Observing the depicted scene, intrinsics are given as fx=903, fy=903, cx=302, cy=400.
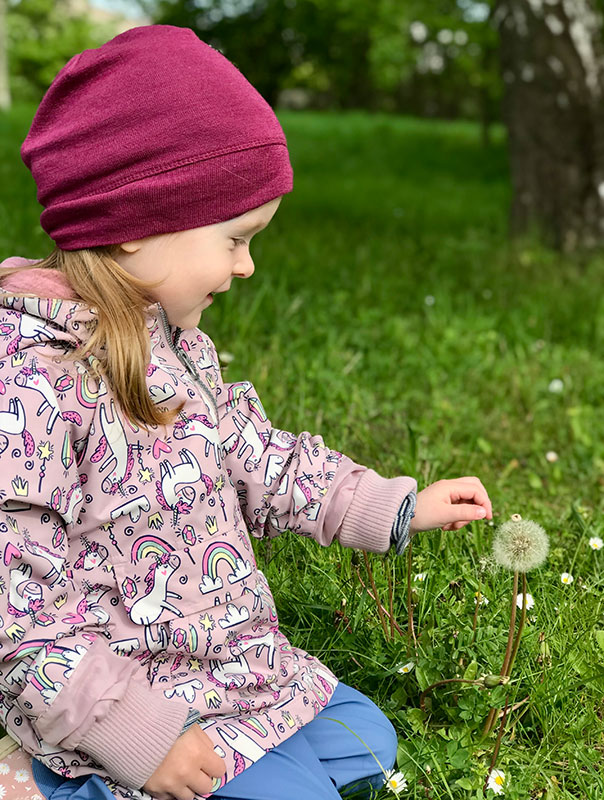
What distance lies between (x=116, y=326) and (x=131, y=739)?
2.33 ft

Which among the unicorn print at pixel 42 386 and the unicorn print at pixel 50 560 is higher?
the unicorn print at pixel 42 386

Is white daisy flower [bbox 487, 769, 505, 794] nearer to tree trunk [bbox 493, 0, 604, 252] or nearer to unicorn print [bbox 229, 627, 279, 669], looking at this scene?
unicorn print [bbox 229, 627, 279, 669]

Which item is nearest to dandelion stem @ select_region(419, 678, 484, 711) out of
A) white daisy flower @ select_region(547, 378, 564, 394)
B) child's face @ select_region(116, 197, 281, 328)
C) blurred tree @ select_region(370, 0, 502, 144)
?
child's face @ select_region(116, 197, 281, 328)

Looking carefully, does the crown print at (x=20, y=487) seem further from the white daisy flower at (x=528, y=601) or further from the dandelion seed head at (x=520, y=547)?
the white daisy flower at (x=528, y=601)

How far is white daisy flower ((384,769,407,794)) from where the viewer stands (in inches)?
72.2

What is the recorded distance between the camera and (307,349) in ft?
13.1

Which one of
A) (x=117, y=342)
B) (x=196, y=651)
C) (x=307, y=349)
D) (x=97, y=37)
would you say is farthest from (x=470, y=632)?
(x=97, y=37)

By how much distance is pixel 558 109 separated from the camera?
6305 millimetres

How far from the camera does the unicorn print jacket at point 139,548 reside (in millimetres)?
1486

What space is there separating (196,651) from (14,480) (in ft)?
1.59

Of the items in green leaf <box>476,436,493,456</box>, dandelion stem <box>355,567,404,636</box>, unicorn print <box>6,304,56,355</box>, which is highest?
unicorn print <box>6,304,56,355</box>

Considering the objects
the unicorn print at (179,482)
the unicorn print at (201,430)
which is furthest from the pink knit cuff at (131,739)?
the unicorn print at (201,430)

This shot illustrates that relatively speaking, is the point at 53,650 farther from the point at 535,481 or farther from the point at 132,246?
the point at 535,481

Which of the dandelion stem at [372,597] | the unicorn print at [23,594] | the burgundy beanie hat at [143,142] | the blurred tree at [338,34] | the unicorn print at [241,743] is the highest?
the burgundy beanie hat at [143,142]
